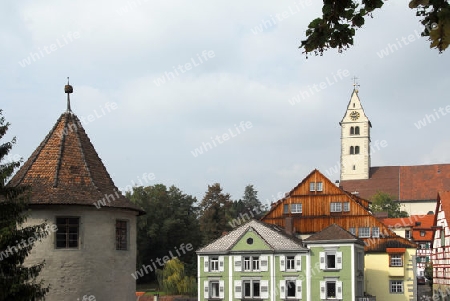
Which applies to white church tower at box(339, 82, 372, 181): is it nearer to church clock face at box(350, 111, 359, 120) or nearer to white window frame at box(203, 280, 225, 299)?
church clock face at box(350, 111, 359, 120)

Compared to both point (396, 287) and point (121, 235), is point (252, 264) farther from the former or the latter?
point (121, 235)

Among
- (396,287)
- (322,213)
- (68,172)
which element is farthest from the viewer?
(322,213)

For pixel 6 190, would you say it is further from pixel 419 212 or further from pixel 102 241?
pixel 419 212

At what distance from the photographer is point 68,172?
69.3 ft

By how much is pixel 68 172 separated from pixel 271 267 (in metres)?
28.0

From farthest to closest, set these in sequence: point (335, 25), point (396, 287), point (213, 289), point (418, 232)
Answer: point (418, 232)
point (396, 287)
point (213, 289)
point (335, 25)

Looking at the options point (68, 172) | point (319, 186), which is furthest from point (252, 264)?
point (68, 172)

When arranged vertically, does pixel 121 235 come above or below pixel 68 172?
below

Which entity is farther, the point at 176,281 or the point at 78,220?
the point at 176,281

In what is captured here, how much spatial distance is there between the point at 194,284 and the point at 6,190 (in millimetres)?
45483

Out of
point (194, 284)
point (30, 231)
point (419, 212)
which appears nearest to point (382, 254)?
point (194, 284)

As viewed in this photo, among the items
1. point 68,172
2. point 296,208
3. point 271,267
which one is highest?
point 296,208

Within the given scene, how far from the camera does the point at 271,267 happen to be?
46969 millimetres

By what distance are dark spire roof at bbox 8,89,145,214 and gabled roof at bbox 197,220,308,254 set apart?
26488 millimetres
